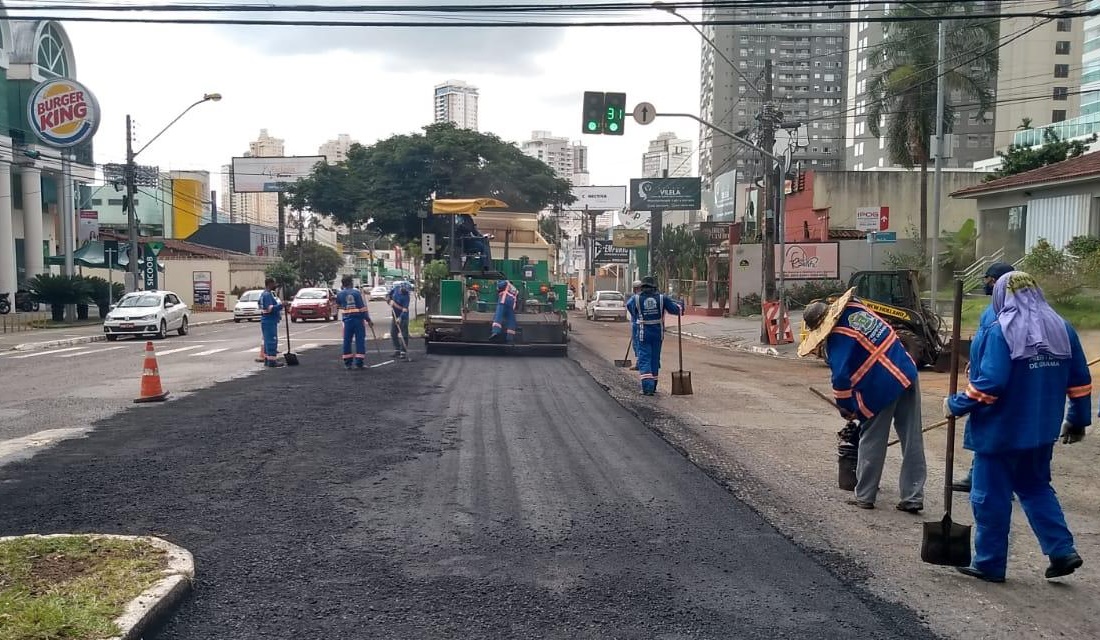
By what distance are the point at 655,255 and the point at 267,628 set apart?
5201cm

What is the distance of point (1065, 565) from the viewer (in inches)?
195

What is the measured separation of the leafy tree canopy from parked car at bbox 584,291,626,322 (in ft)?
16.5

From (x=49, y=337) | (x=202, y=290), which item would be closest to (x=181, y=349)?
(x=49, y=337)

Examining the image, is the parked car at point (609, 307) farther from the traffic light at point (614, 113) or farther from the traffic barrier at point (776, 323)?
the traffic light at point (614, 113)

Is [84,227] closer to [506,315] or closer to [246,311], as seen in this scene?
[246,311]

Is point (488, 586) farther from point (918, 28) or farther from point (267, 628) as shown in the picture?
point (918, 28)

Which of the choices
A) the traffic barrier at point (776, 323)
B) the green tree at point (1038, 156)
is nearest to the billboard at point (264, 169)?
the green tree at point (1038, 156)

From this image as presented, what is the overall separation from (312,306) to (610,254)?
104ft

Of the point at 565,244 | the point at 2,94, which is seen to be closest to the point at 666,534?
the point at 2,94

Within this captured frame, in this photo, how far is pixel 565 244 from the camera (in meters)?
104

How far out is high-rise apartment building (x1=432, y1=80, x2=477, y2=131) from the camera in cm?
14925

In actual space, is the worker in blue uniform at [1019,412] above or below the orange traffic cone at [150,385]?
above

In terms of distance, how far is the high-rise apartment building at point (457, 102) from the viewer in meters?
149

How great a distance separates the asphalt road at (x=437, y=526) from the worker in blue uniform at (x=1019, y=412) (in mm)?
888
